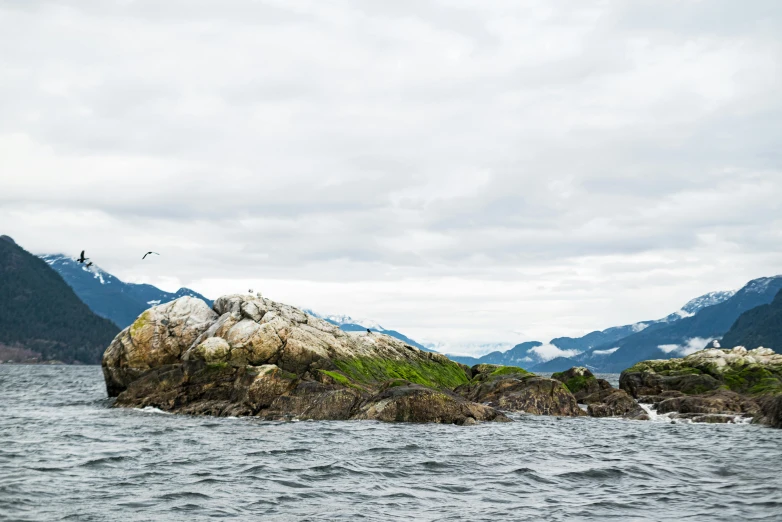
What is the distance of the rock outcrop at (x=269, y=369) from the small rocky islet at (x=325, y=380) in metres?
0.09

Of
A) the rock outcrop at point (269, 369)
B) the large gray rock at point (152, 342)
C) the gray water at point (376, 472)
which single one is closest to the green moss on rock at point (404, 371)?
the rock outcrop at point (269, 369)

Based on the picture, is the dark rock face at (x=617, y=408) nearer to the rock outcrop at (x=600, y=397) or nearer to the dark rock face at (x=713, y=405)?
the rock outcrop at (x=600, y=397)

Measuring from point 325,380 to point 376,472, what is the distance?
23.8 meters

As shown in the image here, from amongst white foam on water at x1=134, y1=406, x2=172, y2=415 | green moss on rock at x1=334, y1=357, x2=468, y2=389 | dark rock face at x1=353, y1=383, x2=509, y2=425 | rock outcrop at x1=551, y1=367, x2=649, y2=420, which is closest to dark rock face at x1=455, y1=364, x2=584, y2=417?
rock outcrop at x1=551, y1=367, x2=649, y2=420

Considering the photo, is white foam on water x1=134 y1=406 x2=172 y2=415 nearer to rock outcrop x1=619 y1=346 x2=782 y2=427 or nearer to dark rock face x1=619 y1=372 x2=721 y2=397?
rock outcrop x1=619 y1=346 x2=782 y2=427

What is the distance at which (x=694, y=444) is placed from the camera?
34406mm

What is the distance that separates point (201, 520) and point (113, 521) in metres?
2.22

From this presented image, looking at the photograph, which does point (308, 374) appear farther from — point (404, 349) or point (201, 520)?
point (201, 520)

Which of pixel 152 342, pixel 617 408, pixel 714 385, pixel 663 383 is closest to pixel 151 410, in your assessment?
pixel 152 342

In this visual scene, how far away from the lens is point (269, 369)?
46.8 metres

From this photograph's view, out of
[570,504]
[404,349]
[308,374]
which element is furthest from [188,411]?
[570,504]

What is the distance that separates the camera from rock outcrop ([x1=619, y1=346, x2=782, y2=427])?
50.3 meters

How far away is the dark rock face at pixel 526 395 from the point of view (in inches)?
2071

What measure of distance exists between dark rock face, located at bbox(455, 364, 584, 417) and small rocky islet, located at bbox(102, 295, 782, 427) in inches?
3.6
